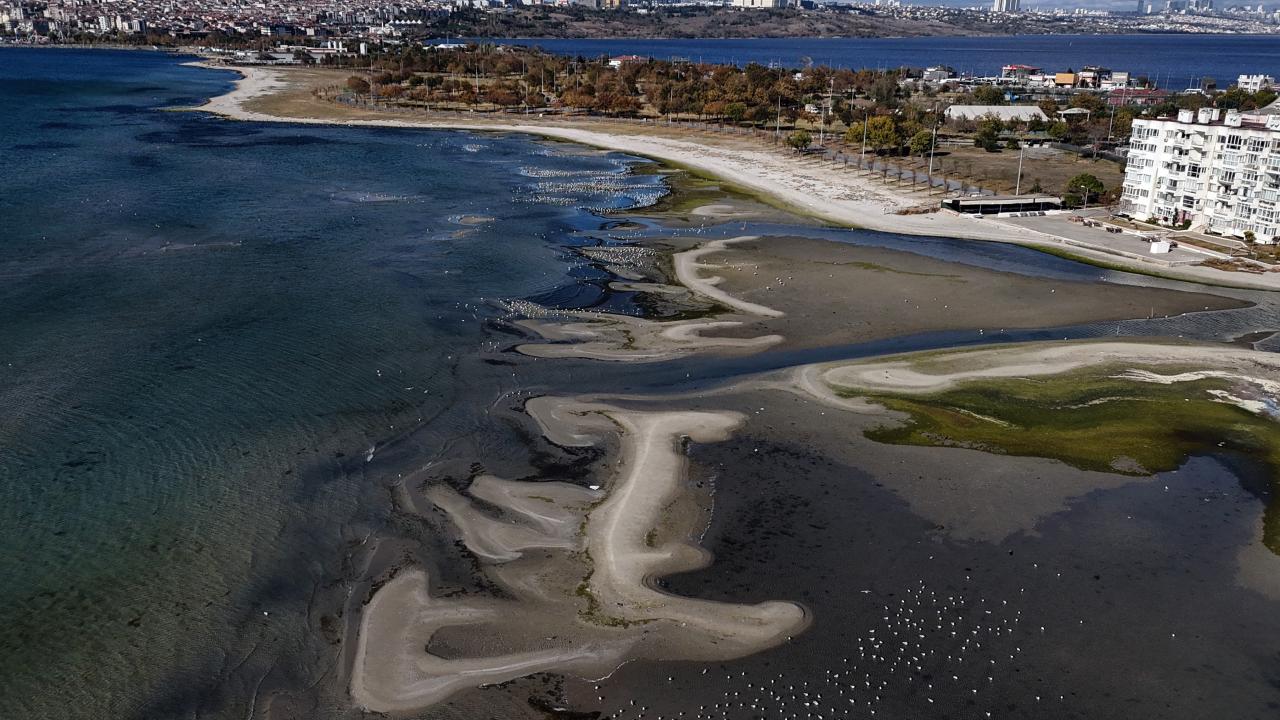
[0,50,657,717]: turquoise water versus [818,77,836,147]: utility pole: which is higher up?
[818,77,836,147]: utility pole

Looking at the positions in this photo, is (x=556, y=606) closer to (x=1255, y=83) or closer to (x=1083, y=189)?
(x=1083, y=189)

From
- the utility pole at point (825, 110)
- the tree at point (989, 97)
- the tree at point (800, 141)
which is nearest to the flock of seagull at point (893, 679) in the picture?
the tree at point (800, 141)

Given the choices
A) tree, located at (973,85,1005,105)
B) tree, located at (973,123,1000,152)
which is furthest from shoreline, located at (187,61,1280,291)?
tree, located at (973,85,1005,105)

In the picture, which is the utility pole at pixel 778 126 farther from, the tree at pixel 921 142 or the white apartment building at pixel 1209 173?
the white apartment building at pixel 1209 173

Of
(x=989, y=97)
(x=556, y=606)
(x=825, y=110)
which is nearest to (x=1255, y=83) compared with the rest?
(x=989, y=97)

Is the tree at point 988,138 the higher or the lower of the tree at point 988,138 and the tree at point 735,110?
the lower

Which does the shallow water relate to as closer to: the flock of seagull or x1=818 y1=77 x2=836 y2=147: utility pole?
the flock of seagull

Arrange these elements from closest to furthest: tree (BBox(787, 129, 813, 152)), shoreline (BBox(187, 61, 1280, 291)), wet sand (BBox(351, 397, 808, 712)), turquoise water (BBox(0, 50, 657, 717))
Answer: wet sand (BBox(351, 397, 808, 712)), turquoise water (BBox(0, 50, 657, 717)), shoreline (BBox(187, 61, 1280, 291)), tree (BBox(787, 129, 813, 152))
